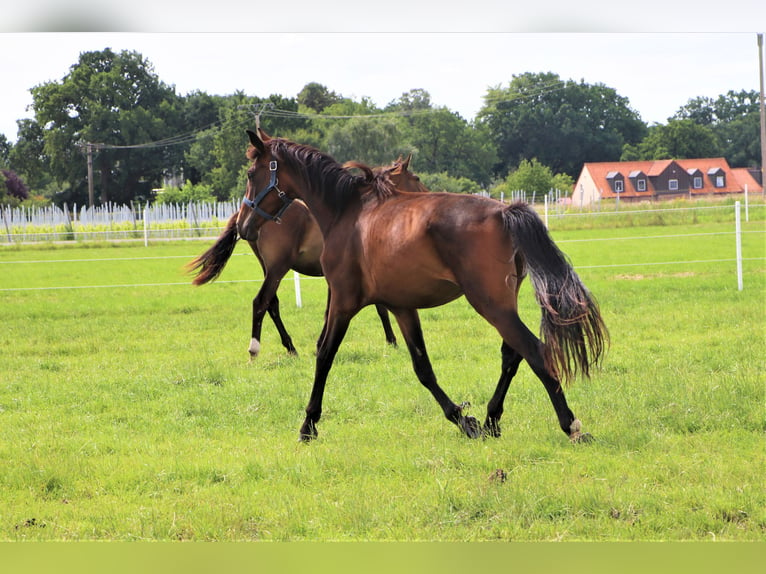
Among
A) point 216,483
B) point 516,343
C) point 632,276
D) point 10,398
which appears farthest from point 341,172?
point 632,276

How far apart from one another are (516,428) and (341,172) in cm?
174

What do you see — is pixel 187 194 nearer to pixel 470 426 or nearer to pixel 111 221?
pixel 111 221

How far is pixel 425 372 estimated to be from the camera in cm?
421

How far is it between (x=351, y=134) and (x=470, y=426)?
163 inches

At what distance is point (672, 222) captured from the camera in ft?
28.9

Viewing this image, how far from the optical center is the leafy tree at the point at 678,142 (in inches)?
226

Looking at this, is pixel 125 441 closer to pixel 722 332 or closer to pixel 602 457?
pixel 602 457

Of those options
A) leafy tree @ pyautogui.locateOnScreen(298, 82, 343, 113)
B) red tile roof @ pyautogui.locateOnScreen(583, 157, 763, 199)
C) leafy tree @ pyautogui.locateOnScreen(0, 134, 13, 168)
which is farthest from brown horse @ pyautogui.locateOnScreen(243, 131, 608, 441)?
red tile roof @ pyautogui.locateOnScreen(583, 157, 763, 199)

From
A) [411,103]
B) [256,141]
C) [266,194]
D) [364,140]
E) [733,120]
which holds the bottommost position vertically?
[266,194]

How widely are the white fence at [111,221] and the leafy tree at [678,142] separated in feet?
12.0

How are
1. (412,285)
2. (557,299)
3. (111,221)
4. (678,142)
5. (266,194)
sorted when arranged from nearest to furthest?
(557,299), (412,285), (266,194), (678,142), (111,221)

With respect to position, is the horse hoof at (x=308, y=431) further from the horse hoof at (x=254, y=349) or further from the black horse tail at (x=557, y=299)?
the horse hoof at (x=254, y=349)

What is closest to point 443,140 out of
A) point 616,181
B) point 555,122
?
point 555,122

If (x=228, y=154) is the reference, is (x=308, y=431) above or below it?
below
